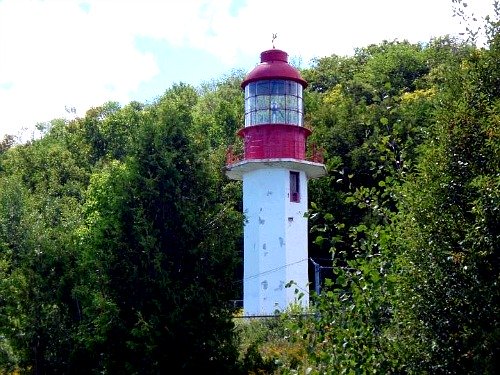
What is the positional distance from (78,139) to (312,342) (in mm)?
52495

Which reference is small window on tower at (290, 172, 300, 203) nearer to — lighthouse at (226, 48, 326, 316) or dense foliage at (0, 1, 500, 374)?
lighthouse at (226, 48, 326, 316)

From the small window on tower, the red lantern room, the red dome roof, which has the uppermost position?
the red dome roof

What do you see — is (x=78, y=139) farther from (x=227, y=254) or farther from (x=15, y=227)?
(x=227, y=254)

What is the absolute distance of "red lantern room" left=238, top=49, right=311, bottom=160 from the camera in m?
25.0

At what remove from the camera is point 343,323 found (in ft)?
25.0

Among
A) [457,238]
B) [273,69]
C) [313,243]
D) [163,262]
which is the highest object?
[273,69]

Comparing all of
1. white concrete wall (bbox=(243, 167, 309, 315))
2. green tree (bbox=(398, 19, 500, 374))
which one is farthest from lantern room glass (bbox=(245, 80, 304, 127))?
green tree (bbox=(398, 19, 500, 374))

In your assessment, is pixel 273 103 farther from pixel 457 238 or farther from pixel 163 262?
pixel 457 238

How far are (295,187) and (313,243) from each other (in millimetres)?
8996

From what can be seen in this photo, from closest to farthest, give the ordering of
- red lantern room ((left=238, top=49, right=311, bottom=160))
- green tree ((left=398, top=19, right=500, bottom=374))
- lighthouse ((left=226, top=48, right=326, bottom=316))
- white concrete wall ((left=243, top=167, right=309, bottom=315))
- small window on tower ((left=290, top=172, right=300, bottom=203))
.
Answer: green tree ((left=398, top=19, right=500, bottom=374)) < white concrete wall ((left=243, top=167, right=309, bottom=315)) < lighthouse ((left=226, top=48, right=326, bottom=316)) < red lantern room ((left=238, top=49, right=311, bottom=160)) < small window on tower ((left=290, top=172, right=300, bottom=203))

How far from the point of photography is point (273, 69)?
82.5ft

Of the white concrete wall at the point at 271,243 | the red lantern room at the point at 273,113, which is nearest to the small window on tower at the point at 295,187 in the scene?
the white concrete wall at the point at 271,243

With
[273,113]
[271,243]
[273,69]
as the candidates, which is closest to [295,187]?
[271,243]

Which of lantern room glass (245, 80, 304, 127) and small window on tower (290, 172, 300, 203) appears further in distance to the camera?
small window on tower (290, 172, 300, 203)
